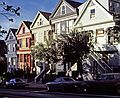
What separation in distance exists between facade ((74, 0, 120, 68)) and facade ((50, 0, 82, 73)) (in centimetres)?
214

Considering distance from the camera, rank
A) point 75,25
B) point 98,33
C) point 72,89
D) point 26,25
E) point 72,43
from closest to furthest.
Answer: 1. point 72,89
2. point 72,43
3. point 98,33
4. point 75,25
5. point 26,25

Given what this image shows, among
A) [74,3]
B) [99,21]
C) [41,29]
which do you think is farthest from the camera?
[41,29]

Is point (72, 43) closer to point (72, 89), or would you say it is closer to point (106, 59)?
point (106, 59)

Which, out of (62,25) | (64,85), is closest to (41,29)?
(62,25)

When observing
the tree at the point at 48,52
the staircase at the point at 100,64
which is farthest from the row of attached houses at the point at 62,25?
the tree at the point at 48,52

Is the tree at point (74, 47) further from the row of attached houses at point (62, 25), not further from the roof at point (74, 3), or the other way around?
the roof at point (74, 3)

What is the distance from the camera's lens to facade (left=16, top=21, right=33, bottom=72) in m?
57.3

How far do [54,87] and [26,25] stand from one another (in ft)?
97.0

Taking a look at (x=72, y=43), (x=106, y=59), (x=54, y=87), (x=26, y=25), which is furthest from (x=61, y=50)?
(x=26, y=25)

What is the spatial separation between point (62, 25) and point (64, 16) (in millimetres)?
1406

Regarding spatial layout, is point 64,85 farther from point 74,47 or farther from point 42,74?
point 42,74

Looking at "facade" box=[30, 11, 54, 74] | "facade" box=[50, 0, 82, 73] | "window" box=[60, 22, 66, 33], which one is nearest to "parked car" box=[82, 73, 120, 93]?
"facade" box=[50, 0, 82, 73]

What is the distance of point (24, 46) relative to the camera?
59031 millimetres

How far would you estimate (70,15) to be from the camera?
45.7 meters
